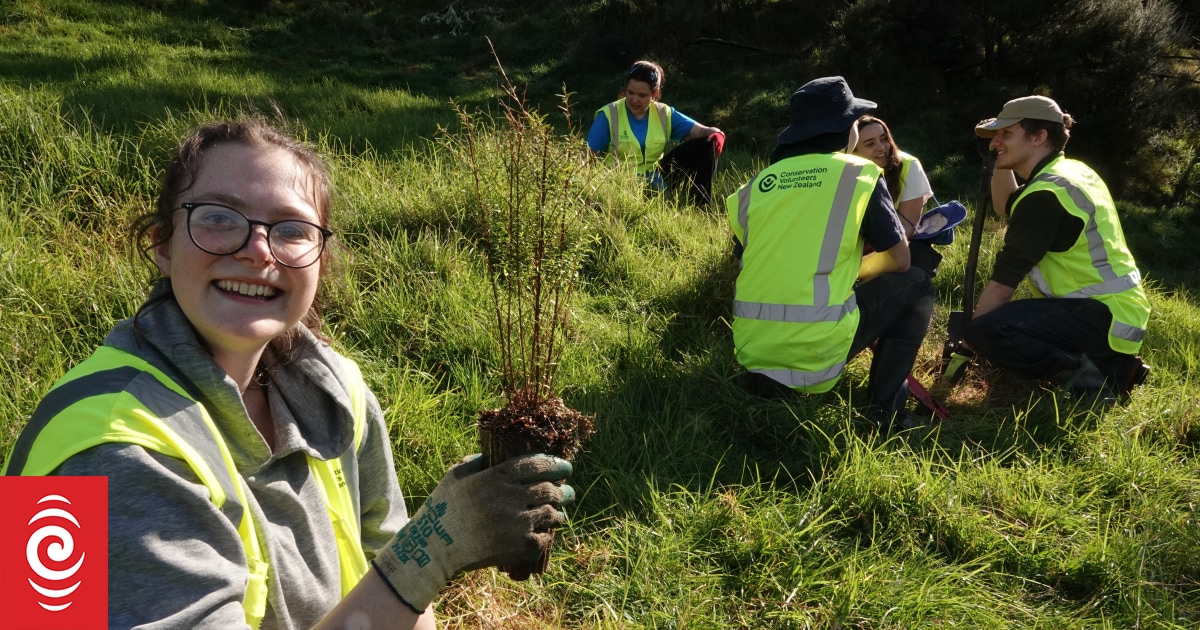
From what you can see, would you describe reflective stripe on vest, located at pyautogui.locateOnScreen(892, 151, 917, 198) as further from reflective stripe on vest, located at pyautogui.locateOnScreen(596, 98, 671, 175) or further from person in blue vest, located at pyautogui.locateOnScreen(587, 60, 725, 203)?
reflective stripe on vest, located at pyautogui.locateOnScreen(596, 98, 671, 175)

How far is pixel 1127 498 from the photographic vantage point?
3080mm

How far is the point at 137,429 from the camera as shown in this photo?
1141 mm

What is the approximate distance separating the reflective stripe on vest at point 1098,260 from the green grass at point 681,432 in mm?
412

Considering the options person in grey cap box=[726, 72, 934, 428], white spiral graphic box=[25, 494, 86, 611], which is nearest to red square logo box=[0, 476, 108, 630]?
white spiral graphic box=[25, 494, 86, 611]

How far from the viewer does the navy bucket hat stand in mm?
3545

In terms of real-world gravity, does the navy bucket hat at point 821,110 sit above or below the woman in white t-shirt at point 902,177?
above

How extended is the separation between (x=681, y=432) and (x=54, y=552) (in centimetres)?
229

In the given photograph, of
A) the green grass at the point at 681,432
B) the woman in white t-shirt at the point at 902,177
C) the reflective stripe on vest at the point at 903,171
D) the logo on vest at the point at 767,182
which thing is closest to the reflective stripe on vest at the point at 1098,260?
the green grass at the point at 681,432

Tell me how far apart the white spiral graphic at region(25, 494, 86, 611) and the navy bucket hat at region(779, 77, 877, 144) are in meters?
3.17

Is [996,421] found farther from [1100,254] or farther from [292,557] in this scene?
[292,557]

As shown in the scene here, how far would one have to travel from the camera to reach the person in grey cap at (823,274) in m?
3.39

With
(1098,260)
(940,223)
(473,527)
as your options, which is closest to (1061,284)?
(1098,260)

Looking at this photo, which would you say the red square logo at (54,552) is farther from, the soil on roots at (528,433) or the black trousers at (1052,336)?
the black trousers at (1052,336)

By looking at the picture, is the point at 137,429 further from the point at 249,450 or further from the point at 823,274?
the point at 823,274
